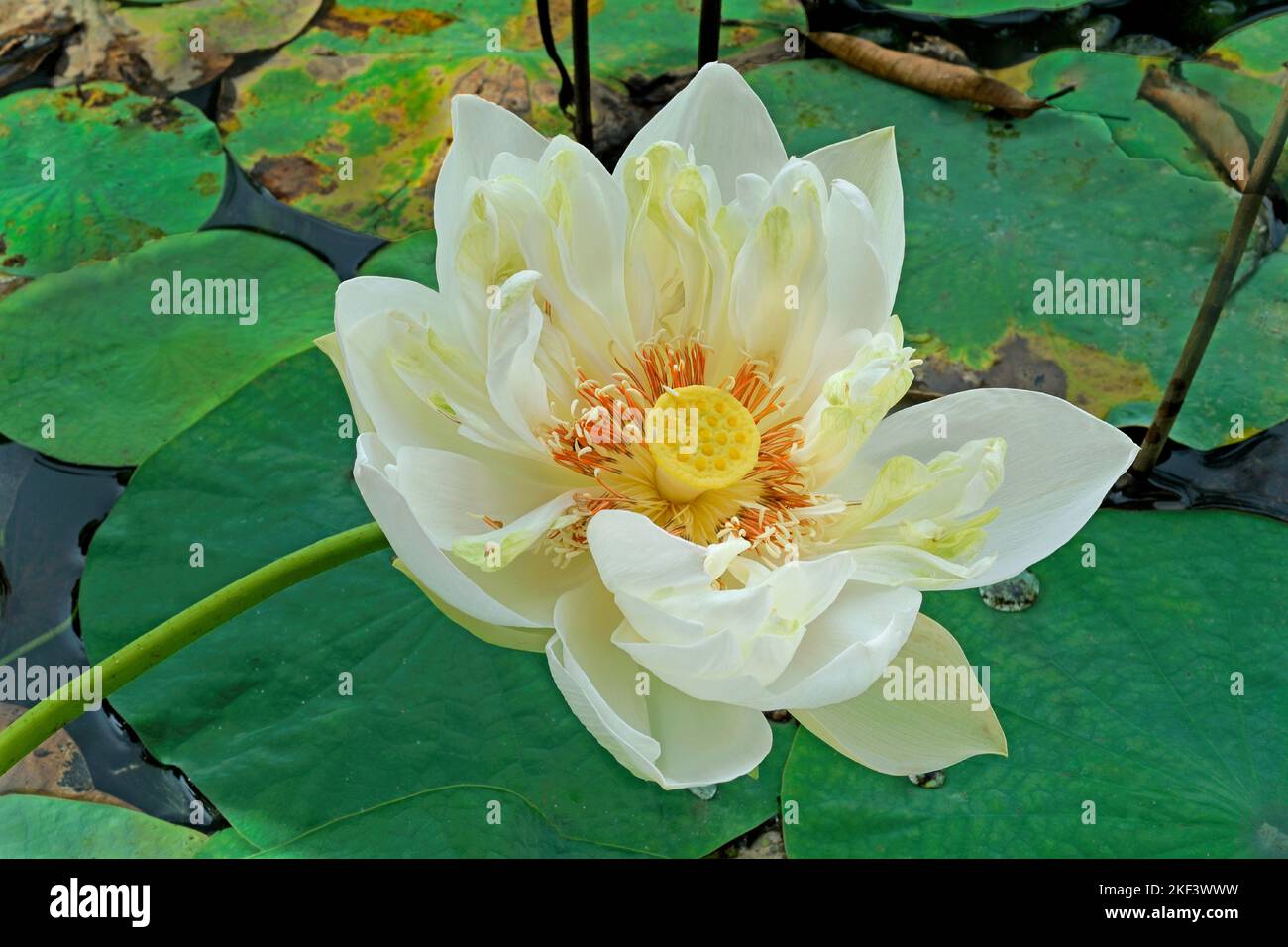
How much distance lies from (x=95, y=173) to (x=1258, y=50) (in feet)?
6.79

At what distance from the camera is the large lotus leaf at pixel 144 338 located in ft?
5.08

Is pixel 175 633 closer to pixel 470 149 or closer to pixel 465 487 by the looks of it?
pixel 465 487

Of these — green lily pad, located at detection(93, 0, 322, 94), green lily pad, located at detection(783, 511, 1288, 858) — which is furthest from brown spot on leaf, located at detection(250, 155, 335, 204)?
green lily pad, located at detection(783, 511, 1288, 858)

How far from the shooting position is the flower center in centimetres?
107

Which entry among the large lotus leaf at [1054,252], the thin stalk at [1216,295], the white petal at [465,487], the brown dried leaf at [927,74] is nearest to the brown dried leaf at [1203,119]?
the large lotus leaf at [1054,252]

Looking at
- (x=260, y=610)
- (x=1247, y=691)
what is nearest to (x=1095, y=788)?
(x=1247, y=691)

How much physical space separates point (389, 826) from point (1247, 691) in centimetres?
102

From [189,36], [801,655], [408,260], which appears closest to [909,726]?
[801,655]

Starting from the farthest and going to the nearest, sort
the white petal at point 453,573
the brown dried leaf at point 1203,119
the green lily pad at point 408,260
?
the brown dried leaf at point 1203,119, the green lily pad at point 408,260, the white petal at point 453,573

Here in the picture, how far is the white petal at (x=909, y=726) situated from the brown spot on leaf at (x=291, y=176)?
1.25 m

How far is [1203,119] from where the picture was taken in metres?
1.85

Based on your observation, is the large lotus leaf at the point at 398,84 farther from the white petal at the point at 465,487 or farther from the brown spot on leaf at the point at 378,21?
the white petal at the point at 465,487

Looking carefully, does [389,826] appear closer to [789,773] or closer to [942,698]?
[789,773]

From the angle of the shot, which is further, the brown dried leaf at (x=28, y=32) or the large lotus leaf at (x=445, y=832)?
the brown dried leaf at (x=28, y=32)
